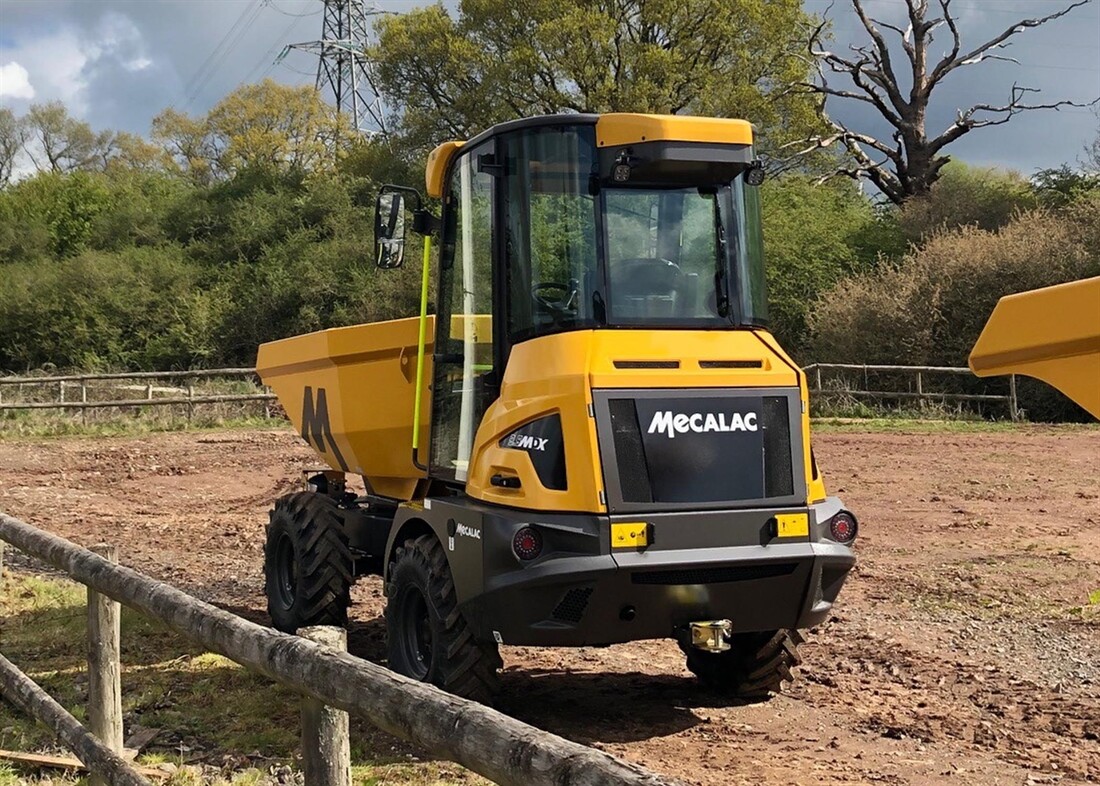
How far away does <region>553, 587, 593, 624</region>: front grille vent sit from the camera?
5.10m

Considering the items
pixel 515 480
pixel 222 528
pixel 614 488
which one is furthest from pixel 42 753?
pixel 222 528

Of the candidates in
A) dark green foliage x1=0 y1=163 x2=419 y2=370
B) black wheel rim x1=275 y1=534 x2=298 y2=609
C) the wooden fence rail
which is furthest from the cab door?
dark green foliage x1=0 y1=163 x2=419 y2=370

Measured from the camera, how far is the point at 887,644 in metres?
7.48

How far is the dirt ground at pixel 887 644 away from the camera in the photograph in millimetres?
5418

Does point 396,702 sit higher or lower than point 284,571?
higher

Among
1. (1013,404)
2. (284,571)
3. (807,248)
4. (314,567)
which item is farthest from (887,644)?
(807,248)

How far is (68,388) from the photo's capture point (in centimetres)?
2945

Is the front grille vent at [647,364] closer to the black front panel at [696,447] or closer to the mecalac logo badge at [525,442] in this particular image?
the black front panel at [696,447]

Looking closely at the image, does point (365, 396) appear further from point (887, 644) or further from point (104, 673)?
point (887, 644)

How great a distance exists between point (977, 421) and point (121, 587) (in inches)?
801

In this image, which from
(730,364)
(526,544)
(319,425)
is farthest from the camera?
(319,425)

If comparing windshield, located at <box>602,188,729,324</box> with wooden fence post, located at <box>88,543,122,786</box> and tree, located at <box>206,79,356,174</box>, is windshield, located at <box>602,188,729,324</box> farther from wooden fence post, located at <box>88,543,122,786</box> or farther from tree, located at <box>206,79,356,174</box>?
tree, located at <box>206,79,356,174</box>

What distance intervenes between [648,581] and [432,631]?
112cm

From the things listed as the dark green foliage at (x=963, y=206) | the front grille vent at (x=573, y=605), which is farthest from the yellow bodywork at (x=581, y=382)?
the dark green foliage at (x=963, y=206)
